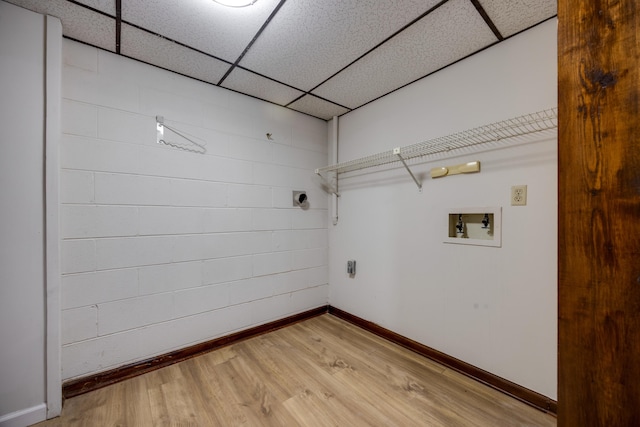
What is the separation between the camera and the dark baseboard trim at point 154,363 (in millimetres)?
1618

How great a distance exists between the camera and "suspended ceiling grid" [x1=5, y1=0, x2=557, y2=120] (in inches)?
54.2

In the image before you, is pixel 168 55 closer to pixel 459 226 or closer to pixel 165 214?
pixel 165 214

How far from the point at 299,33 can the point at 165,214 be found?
158cm

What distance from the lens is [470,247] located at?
5.90 feet

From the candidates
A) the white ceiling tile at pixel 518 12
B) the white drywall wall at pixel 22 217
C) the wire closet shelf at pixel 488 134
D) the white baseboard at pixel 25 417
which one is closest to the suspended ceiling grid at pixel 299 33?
the white ceiling tile at pixel 518 12

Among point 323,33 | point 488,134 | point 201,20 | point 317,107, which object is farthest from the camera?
point 317,107

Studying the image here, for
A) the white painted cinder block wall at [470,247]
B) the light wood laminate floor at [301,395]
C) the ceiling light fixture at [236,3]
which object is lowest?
the light wood laminate floor at [301,395]

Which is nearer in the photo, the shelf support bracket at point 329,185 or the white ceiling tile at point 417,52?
the white ceiling tile at point 417,52

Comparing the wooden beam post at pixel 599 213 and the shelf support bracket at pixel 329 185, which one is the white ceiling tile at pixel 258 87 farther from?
the wooden beam post at pixel 599 213

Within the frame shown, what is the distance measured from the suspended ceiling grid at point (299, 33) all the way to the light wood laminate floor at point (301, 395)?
2234 millimetres

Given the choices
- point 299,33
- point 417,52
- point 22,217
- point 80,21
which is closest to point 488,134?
point 417,52

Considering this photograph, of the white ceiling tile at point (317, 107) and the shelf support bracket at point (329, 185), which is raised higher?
the white ceiling tile at point (317, 107)

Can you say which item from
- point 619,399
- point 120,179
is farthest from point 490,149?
point 120,179

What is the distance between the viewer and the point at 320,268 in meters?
2.92
